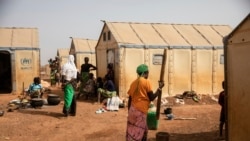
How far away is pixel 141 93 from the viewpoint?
4906 millimetres

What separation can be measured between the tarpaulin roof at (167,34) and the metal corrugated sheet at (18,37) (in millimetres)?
4503

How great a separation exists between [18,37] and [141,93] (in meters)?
13.0

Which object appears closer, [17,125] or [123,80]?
[17,125]

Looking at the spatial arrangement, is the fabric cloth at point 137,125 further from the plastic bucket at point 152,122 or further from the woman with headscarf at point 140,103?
the plastic bucket at point 152,122

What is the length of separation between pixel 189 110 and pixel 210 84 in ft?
11.8

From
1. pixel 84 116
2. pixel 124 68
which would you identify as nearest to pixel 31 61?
pixel 124 68

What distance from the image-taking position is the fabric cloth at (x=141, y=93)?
4.90m

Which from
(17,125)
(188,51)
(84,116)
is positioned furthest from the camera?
(188,51)

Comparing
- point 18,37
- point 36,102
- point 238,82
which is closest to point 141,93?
point 238,82

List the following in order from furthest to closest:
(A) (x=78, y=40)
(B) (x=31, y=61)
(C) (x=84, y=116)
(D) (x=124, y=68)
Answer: (A) (x=78, y=40), (B) (x=31, y=61), (D) (x=124, y=68), (C) (x=84, y=116)

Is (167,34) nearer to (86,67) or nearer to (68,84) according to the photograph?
(86,67)

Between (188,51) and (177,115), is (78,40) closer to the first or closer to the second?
(188,51)

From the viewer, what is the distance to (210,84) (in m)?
14.0

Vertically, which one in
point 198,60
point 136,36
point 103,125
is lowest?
point 103,125
